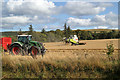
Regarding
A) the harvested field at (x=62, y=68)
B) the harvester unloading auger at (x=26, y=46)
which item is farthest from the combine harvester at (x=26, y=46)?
the harvested field at (x=62, y=68)

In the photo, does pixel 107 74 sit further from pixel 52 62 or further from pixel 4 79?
pixel 4 79

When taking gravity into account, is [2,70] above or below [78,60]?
below

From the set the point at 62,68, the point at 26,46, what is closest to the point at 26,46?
the point at 26,46

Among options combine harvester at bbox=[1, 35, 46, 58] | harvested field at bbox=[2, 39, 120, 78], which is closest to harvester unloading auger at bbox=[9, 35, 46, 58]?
combine harvester at bbox=[1, 35, 46, 58]

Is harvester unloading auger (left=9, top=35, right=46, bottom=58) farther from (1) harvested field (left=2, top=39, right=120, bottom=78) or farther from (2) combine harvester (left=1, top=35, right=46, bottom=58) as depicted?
(1) harvested field (left=2, top=39, right=120, bottom=78)

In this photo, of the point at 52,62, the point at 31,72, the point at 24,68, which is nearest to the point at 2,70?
the point at 24,68

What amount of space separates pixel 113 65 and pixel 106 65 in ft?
0.84

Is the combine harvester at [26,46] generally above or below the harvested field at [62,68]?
above

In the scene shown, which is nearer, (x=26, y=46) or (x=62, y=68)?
(x=62, y=68)

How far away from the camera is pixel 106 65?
5008 millimetres

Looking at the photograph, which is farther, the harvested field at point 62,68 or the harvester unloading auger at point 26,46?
the harvester unloading auger at point 26,46

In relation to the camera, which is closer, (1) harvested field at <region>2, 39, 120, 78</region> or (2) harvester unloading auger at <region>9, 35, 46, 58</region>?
(1) harvested field at <region>2, 39, 120, 78</region>

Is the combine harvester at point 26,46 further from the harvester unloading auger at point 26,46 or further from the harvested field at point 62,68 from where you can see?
the harvested field at point 62,68

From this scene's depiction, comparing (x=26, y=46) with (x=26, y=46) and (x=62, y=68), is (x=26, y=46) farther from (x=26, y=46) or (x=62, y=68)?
(x=62, y=68)
